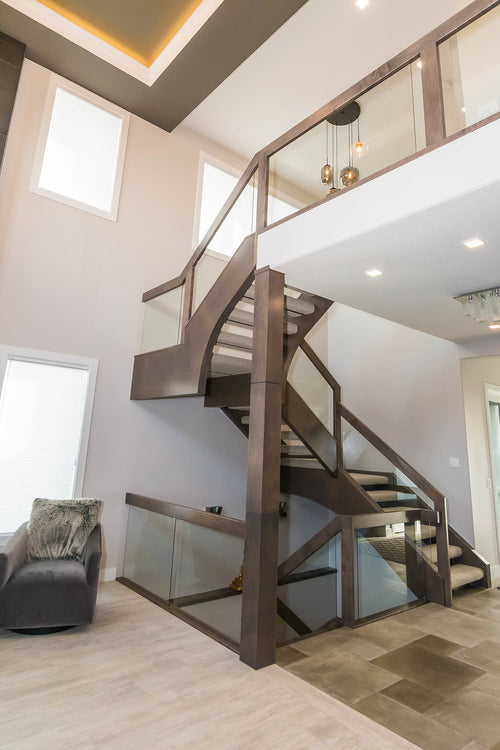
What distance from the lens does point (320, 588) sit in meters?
3.92

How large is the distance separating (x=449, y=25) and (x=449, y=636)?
4497mm

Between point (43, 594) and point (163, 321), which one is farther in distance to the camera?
point (163, 321)

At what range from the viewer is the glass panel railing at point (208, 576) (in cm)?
349

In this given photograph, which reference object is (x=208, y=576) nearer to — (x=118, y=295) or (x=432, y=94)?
(x=118, y=295)

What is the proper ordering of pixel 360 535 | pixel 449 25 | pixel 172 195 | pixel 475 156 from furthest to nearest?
pixel 172 195, pixel 360 535, pixel 449 25, pixel 475 156

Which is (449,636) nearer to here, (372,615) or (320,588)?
(372,615)

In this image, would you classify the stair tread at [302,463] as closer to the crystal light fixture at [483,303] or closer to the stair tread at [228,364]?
the stair tread at [228,364]

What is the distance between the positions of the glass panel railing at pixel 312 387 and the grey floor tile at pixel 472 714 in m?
2.74

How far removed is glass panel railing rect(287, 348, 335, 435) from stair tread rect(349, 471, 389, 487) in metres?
0.57

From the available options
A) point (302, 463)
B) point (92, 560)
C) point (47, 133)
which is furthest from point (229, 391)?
point (47, 133)

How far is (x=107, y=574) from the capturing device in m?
5.03

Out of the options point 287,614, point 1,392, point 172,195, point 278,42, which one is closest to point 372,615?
point 287,614

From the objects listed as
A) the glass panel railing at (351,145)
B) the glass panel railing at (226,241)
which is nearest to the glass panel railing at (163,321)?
the glass panel railing at (226,241)

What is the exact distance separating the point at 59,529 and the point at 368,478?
334cm
